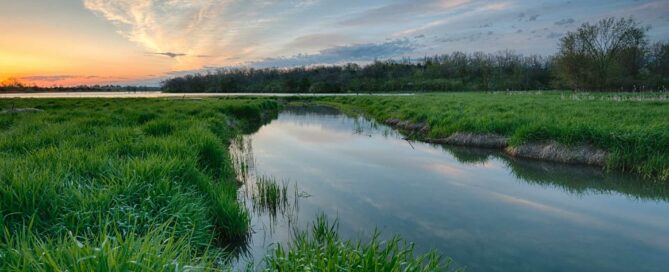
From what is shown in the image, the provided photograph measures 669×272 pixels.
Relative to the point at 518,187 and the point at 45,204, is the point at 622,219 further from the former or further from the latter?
the point at 45,204

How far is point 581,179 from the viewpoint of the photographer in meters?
9.59

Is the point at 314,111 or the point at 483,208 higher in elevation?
the point at 314,111

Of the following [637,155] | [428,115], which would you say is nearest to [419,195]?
[637,155]

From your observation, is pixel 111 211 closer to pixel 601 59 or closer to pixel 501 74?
pixel 601 59

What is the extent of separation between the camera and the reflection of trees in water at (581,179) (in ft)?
28.0

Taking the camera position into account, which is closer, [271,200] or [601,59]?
[271,200]

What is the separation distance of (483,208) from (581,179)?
13.1 feet

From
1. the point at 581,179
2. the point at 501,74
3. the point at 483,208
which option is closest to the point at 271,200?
the point at 483,208

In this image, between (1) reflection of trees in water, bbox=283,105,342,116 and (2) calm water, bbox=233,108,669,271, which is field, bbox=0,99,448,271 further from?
(1) reflection of trees in water, bbox=283,105,342,116

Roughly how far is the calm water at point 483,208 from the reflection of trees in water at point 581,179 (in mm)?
24

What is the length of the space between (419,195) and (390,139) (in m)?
8.70

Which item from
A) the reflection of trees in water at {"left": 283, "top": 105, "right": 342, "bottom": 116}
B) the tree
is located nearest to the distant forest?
the tree

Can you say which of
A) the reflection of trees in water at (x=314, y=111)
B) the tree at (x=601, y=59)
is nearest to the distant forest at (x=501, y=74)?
the tree at (x=601, y=59)

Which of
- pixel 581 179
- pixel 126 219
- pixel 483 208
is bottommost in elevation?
pixel 483 208
